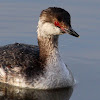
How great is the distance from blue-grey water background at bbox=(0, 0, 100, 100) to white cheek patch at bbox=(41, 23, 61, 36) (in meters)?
1.31

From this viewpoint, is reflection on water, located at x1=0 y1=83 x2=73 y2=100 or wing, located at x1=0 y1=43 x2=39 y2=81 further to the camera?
wing, located at x1=0 y1=43 x2=39 y2=81

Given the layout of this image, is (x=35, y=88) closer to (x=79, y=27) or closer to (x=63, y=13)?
(x=63, y=13)

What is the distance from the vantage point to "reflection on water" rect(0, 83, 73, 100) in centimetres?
1169

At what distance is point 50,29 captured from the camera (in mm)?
11922

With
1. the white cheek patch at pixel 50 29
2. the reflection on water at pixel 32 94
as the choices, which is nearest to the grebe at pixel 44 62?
the white cheek patch at pixel 50 29

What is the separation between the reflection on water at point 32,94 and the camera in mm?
11688

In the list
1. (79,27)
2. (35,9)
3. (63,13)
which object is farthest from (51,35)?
(35,9)

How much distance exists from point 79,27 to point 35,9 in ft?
5.70

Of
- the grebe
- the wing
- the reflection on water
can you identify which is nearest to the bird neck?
the grebe

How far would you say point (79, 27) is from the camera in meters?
15.1

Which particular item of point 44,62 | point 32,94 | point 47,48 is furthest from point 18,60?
point 32,94

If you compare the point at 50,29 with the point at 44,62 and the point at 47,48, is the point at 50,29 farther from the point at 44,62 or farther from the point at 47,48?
the point at 44,62

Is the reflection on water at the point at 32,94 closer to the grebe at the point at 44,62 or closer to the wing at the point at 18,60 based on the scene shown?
the grebe at the point at 44,62

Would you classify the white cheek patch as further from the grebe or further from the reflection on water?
the reflection on water
